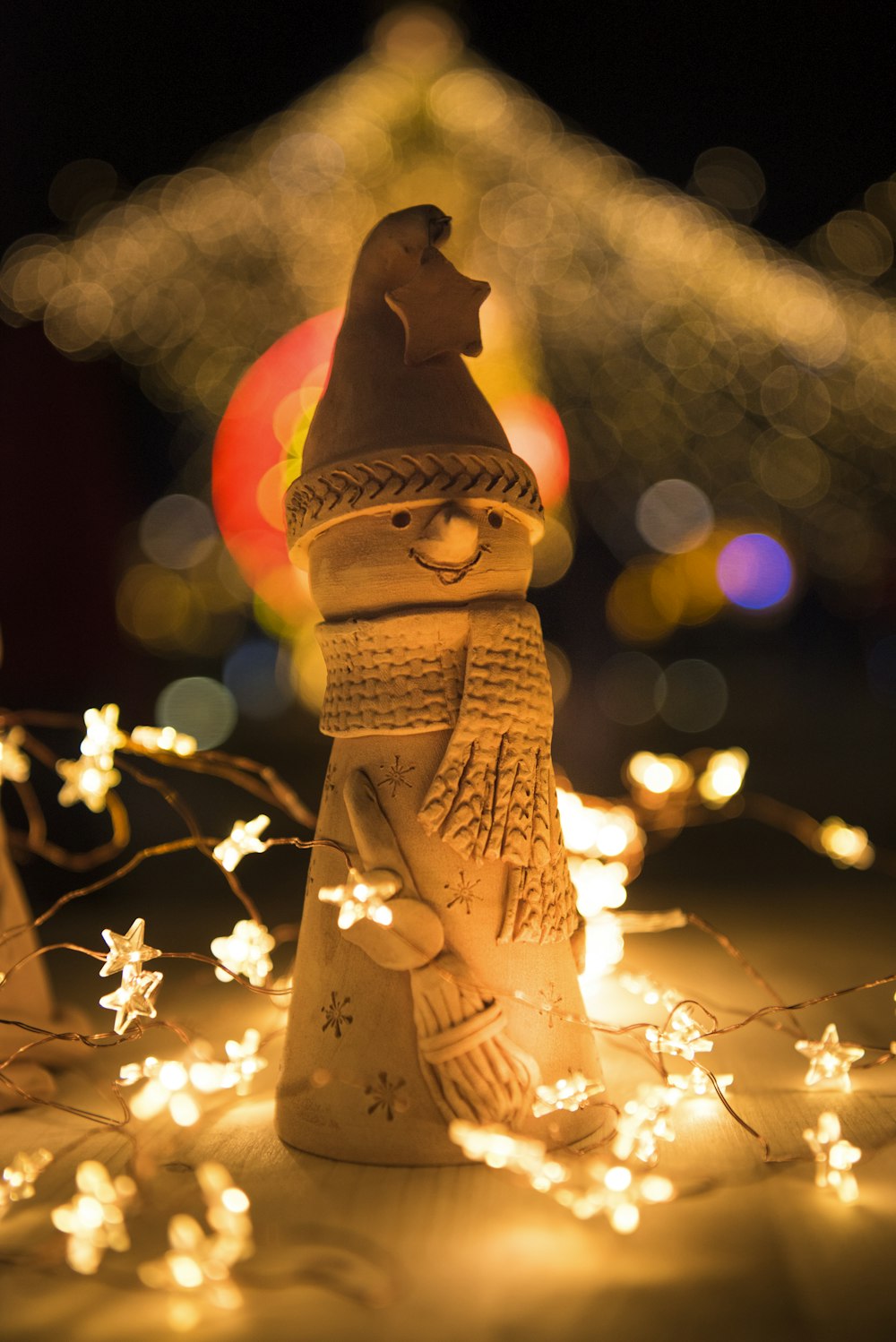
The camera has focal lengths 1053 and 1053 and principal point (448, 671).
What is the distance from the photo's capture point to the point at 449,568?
1.28 meters

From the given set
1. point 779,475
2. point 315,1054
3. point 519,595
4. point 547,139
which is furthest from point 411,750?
point 779,475

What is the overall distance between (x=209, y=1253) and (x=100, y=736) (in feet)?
2.35

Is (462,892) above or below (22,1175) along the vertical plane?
above

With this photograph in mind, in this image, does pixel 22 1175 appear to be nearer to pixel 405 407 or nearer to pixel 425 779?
pixel 425 779

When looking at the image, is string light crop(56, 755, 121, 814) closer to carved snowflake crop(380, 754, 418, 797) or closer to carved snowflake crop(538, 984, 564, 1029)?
carved snowflake crop(380, 754, 418, 797)

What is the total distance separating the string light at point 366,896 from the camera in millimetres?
1175

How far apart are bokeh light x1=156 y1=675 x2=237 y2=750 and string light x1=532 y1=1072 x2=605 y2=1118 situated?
4.07 m

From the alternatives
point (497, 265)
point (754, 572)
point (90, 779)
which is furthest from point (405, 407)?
point (754, 572)

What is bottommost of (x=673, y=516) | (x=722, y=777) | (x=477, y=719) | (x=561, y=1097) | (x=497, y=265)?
(x=561, y=1097)

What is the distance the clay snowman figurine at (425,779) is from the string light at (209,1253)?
0.51ft

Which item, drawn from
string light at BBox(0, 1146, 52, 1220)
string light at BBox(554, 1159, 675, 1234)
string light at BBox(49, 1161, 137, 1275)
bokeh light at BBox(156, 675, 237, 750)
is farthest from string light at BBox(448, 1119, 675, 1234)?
bokeh light at BBox(156, 675, 237, 750)

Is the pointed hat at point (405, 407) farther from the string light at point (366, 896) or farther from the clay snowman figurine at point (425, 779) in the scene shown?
the string light at point (366, 896)

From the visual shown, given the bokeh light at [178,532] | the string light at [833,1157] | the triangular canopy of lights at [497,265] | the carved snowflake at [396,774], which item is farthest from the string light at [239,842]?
the bokeh light at [178,532]

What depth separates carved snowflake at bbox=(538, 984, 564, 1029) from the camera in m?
1.25
